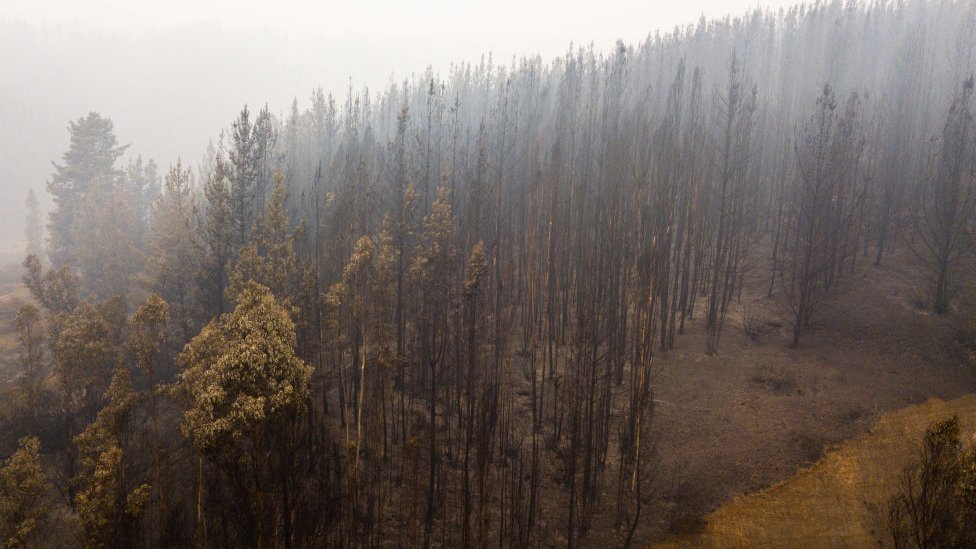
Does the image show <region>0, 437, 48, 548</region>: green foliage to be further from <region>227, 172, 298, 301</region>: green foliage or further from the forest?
<region>227, 172, 298, 301</region>: green foliage

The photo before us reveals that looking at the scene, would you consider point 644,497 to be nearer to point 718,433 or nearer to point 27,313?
point 718,433

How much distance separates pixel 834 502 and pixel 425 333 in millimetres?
17092

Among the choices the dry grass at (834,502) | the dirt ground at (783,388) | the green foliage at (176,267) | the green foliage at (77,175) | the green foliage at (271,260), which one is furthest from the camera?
the green foliage at (77,175)

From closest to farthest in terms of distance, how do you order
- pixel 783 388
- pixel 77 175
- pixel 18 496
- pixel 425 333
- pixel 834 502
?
pixel 18 496 < pixel 834 502 < pixel 783 388 < pixel 425 333 < pixel 77 175

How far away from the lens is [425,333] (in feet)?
78.6

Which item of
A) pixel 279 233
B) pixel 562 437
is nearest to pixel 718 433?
pixel 562 437

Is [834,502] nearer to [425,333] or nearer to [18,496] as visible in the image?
[425,333]

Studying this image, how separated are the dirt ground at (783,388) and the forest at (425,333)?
0.39 meters

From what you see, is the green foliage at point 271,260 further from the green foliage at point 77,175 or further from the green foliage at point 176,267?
the green foliage at point 77,175

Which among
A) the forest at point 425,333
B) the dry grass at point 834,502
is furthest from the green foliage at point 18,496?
the dry grass at point 834,502

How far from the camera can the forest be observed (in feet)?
45.0

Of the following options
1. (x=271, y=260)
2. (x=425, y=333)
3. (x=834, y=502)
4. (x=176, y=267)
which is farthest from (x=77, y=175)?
(x=834, y=502)

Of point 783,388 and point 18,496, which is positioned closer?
point 18,496

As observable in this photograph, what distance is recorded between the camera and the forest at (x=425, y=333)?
13.7 meters
